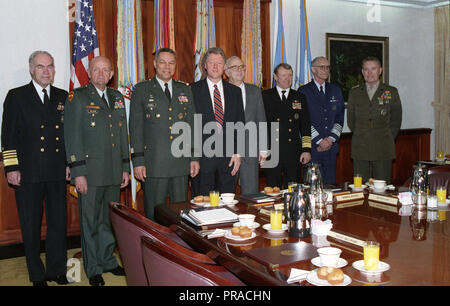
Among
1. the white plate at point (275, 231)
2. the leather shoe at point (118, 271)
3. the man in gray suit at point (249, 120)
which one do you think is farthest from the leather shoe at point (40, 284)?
the white plate at point (275, 231)

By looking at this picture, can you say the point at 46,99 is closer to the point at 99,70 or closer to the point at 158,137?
the point at 99,70

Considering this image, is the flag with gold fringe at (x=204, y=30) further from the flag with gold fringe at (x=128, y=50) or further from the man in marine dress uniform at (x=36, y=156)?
the man in marine dress uniform at (x=36, y=156)

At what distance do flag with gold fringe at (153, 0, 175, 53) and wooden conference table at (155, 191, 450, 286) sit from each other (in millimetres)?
2583

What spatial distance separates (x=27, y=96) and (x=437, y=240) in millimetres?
2922

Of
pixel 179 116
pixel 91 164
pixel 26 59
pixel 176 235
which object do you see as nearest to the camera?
pixel 176 235

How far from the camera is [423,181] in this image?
7.68ft

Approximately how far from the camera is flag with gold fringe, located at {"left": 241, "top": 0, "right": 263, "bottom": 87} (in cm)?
514

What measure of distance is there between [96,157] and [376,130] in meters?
2.99

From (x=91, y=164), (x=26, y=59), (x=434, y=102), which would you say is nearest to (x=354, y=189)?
(x=91, y=164)

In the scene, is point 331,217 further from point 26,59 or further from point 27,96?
point 26,59

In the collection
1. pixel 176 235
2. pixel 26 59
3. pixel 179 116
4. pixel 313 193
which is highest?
pixel 26 59

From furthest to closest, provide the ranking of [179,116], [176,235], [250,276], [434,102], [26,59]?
[434,102] → [26,59] → [179,116] → [176,235] → [250,276]

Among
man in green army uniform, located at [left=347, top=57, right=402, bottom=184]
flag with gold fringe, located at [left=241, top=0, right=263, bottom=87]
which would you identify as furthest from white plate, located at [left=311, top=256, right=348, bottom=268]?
flag with gold fringe, located at [left=241, top=0, right=263, bottom=87]

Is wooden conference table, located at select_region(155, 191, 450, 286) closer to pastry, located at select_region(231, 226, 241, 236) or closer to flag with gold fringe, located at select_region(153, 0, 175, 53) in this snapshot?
pastry, located at select_region(231, 226, 241, 236)
